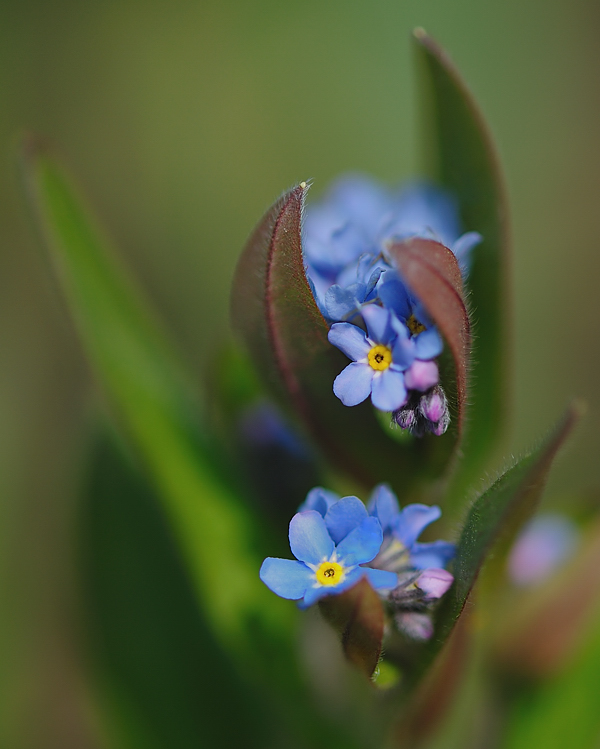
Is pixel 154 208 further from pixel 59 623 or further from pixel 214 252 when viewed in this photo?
pixel 59 623

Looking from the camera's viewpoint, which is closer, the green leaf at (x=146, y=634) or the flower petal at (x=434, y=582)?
the flower petal at (x=434, y=582)

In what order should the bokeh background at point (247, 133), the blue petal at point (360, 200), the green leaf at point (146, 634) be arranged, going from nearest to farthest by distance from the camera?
1. the blue petal at point (360, 200)
2. the green leaf at point (146, 634)
3. the bokeh background at point (247, 133)

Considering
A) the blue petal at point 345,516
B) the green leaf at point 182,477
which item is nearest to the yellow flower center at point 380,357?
the blue petal at point 345,516

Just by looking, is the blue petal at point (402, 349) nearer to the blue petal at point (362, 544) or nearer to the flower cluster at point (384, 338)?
the flower cluster at point (384, 338)

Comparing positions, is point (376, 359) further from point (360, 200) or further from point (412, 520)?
point (360, 200)

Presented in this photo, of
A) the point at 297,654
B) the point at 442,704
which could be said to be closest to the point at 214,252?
the point at 297,654

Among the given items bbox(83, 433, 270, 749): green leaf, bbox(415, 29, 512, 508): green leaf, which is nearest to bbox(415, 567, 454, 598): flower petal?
bbox(415, 29, 512, 508): green leaf

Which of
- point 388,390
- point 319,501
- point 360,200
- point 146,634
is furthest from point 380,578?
point 146,634
